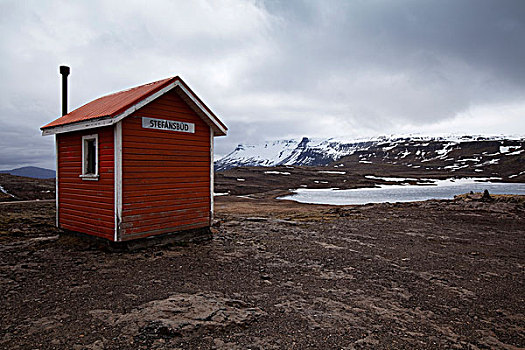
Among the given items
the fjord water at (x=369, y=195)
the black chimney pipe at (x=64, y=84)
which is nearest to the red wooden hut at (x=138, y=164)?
the black chimney pipe at (x=64, y=84)

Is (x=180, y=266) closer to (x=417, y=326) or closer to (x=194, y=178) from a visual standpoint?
(x=194, y=178)

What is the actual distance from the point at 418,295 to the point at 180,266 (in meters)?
5.66

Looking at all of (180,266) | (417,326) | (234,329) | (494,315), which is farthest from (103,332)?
(494,315)

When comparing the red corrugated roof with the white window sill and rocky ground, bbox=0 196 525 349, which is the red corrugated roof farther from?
rocky ground, bbox=0 196 525 349

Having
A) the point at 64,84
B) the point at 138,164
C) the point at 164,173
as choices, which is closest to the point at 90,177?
the point at 138,164

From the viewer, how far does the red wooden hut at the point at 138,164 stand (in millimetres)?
9297

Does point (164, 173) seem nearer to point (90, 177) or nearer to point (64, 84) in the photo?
point (90, 177)

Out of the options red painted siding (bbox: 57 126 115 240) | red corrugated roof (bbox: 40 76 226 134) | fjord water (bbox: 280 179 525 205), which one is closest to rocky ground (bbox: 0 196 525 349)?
red painted siding (bbox: 57 126 115 240)

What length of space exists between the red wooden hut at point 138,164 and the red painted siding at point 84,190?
3 cm

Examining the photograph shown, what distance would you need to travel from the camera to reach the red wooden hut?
930 centimetres

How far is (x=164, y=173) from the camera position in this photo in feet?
33.8

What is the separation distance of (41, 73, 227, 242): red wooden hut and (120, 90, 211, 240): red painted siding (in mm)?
28

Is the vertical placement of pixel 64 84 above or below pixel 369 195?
above

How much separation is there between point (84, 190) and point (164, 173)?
2556 mm
